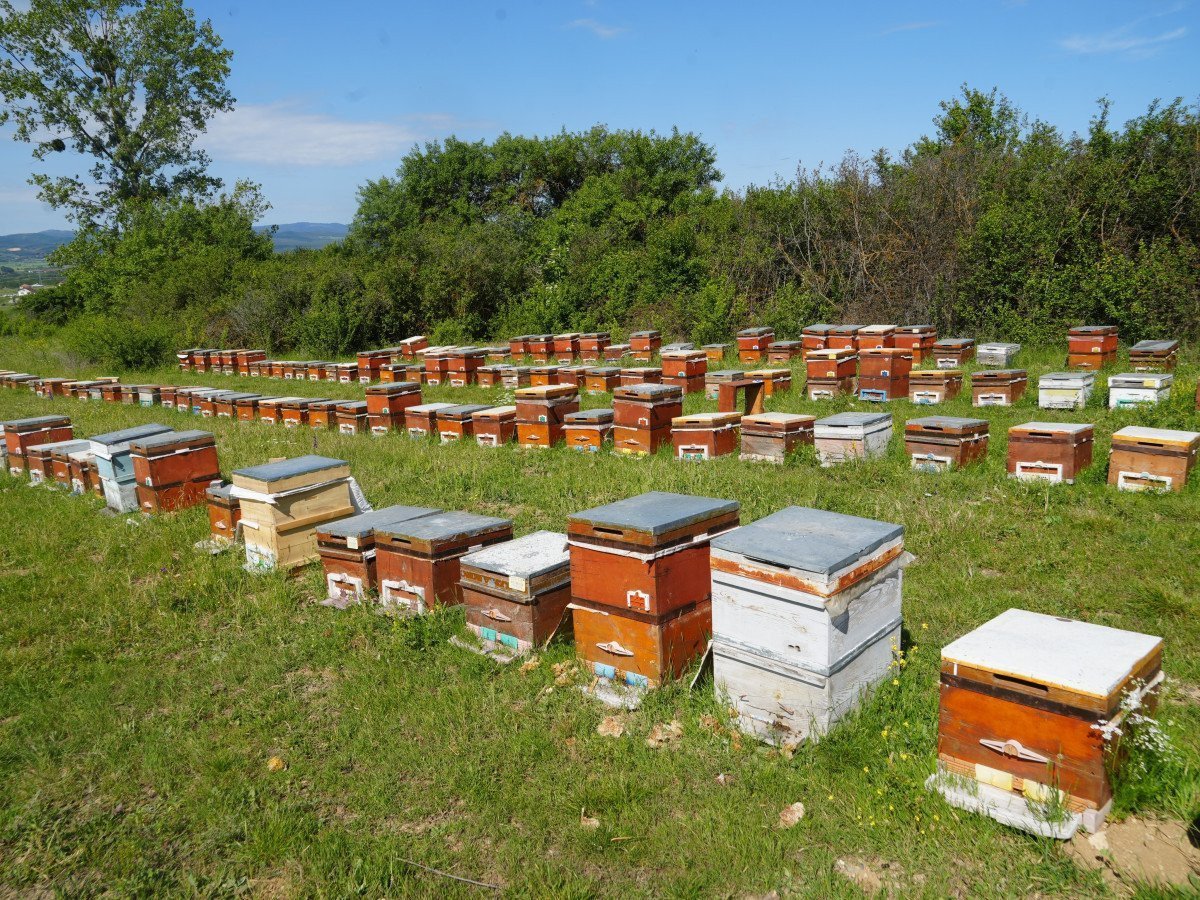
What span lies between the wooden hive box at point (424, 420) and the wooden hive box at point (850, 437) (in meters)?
5.44

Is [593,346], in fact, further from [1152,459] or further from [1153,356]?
[1152,459]

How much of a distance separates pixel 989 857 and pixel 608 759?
1642 millimetres

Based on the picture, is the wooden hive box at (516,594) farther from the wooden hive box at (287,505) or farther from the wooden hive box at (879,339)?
the wooden hive box at (879,339)

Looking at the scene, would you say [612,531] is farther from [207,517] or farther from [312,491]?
[207,517]

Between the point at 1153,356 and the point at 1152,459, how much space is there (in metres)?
6.35

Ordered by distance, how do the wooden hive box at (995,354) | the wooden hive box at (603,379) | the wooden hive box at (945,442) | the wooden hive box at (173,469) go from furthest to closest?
the wooden hive box at (995,354)
the wooden hive box at (603,379)
the wooden hive box at (173,469)
the wooden hive box at (945,442)

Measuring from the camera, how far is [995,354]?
45.0 feet

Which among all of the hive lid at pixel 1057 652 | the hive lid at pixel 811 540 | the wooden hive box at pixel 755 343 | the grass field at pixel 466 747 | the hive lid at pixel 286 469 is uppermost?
the wooden hive box at pixel 755 343

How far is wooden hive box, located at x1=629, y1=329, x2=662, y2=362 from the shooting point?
17.4m

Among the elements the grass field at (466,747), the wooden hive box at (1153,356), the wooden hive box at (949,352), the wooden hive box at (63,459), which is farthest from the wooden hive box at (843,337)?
the wooden hive box at (63,459)

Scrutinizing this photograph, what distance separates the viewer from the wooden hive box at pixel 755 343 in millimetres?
15734

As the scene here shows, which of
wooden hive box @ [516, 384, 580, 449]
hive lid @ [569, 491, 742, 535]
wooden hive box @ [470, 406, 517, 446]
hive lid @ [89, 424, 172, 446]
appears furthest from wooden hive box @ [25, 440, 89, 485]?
hive lid @ [569, 491, 742, 535]

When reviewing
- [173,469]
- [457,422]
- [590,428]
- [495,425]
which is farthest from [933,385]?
[173,469]

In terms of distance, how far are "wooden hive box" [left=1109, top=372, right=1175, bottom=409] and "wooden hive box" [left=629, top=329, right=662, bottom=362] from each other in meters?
9.16
